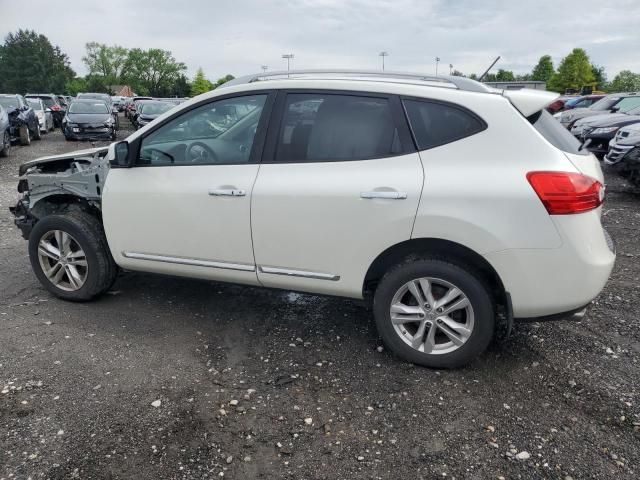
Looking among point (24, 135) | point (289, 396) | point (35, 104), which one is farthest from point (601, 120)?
point (35, 104)

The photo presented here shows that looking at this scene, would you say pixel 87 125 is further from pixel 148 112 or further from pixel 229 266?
pixel 229 266

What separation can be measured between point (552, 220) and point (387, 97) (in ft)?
4.11

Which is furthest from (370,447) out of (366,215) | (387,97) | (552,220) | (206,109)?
(206,109)

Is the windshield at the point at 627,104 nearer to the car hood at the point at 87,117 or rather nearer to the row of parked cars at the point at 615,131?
the row of parked cars at the point at 615,131

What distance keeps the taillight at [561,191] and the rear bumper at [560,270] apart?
0.05 metres

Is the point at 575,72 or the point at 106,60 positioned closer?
the point at 575,72

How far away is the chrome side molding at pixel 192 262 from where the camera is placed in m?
3.65

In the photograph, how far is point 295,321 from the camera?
13.5 ft

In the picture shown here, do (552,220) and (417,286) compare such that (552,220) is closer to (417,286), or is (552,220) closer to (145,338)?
(417,286)

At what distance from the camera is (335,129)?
133 inches

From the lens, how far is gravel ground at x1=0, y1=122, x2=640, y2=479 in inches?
101

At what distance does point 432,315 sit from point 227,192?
5.26 ft

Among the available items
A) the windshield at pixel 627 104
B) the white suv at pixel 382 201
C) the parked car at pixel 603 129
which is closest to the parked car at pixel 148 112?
the parked car at pixel 603 129

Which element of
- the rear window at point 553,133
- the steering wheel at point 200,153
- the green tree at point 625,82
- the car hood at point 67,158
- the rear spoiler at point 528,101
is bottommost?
the green tree at point 625,82
